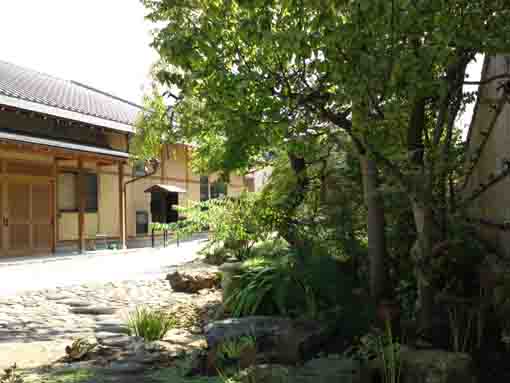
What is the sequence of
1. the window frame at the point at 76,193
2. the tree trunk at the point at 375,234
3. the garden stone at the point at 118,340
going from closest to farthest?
the tree trunk at the point at 375,234
the garden stone at the point at 118,340
the window frame at the point at 76,193

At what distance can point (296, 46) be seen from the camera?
9.82 feet

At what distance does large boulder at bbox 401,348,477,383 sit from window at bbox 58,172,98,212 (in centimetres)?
1505

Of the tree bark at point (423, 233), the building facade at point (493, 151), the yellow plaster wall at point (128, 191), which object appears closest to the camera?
the tree bark at point (423, 233)

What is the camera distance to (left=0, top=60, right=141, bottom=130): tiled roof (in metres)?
15.6

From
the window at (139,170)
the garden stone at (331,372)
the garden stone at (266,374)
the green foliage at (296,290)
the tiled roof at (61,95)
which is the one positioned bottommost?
the garden stone at (331,372)

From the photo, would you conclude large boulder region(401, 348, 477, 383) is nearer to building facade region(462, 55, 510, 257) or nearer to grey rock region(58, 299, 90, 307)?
building facade region(462, 55, 510, 257)

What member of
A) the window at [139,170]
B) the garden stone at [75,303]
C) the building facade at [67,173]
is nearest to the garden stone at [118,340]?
the garden stone at [75,303]

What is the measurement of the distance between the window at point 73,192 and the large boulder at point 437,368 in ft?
49.4

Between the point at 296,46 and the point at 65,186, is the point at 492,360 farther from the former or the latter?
the point at 65,186

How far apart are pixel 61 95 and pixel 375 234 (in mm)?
15601

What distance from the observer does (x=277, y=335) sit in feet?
13.8

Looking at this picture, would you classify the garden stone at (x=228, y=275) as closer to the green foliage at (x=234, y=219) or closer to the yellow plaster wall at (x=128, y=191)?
the green foliage at (x=234, y=219)

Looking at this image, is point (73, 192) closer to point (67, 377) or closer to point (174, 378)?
point (67, 377)

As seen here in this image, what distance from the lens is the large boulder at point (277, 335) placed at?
4008mm
